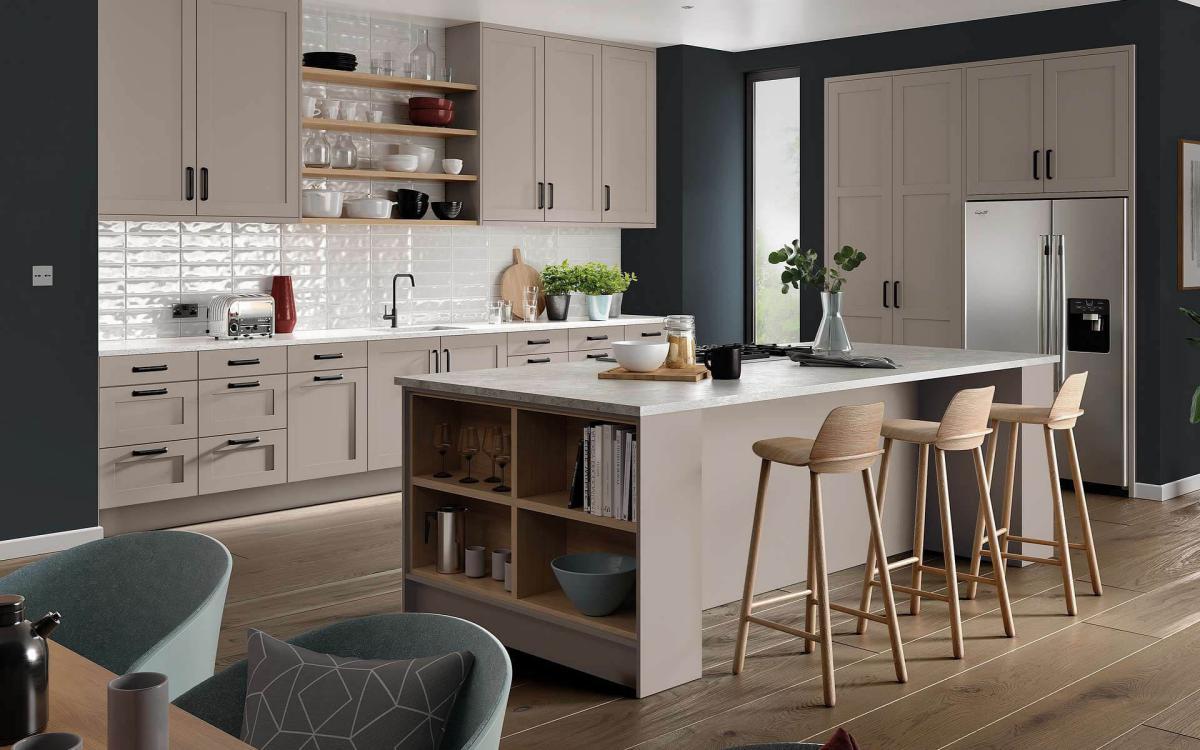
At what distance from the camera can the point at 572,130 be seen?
809cm

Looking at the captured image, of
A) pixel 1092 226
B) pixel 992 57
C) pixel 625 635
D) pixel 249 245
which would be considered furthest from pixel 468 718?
pixel 992 57

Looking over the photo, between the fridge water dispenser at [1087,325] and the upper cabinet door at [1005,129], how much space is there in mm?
737

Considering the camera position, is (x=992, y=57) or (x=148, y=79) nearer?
(x=148, y=79)

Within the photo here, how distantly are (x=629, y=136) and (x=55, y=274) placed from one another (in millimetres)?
4221

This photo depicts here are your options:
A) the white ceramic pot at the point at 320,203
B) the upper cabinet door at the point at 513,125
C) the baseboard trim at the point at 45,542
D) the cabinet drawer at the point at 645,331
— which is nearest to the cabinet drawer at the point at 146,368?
the baseboard trim at the point at 45,542

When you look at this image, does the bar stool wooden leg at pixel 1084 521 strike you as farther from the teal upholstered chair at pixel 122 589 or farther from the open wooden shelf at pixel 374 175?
the open wooden shelf at pixel 374 175

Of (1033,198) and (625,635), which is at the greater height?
(1033,198)

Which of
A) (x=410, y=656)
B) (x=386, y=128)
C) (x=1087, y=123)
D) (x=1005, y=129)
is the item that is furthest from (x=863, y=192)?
(x=410, y=656)

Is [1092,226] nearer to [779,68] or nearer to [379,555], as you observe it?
[779,68]

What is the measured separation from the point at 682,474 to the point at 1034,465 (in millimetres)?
2199

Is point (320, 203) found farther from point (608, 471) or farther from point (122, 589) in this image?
point (122, 589)

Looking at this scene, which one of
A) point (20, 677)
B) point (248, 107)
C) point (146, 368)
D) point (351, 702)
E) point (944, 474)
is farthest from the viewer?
point (248, 107)

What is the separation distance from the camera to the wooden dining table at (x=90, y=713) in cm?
152

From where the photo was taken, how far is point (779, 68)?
861 cm
